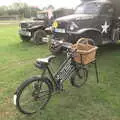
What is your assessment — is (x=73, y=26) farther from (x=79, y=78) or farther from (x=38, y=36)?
(x=38, y=36)

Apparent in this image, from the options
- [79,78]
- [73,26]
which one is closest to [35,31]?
[73,26]

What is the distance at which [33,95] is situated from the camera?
4062 millimetres

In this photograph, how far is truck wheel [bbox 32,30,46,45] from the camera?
427 inches

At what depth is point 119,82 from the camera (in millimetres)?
5512

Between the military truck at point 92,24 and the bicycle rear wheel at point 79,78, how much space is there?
8.00 feet

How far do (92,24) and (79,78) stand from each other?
3402 mm

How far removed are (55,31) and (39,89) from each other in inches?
182

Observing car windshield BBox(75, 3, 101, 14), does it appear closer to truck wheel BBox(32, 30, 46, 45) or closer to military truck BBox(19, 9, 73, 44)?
military truck BBox(19, 9, 73, 44)

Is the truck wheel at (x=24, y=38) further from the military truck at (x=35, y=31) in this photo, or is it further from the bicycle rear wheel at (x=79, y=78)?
the bicycle rear wheel at (x=79, y=78)

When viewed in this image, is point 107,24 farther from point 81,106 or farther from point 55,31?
point 81,106

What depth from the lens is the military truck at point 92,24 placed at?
7.80 metres

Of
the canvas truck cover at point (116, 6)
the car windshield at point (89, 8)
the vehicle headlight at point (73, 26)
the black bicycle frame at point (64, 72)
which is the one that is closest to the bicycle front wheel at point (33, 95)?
the black bicycle frame at point (64, 72)

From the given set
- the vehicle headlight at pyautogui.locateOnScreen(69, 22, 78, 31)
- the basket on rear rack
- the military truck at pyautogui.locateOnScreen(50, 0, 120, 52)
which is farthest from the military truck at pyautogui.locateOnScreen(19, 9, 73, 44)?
the basket on rear rack

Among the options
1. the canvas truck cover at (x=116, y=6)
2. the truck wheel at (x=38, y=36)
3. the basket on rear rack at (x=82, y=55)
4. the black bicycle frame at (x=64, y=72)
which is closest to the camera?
the black bicycle frame at (x=64, y=72)
